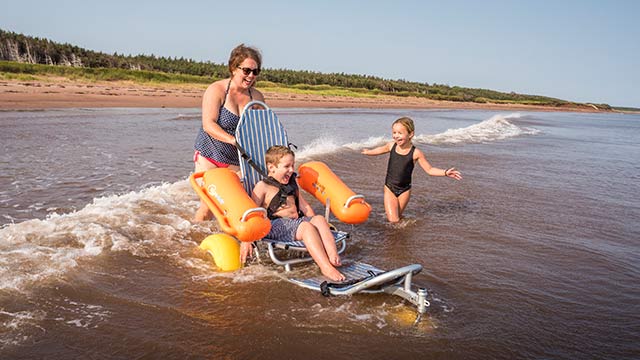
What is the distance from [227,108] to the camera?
537 centimetres

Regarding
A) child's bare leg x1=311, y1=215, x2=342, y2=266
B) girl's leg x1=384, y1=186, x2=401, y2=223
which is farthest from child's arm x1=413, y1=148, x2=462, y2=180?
child's bare leg x1=311, y1=215, x2=342, y2=266

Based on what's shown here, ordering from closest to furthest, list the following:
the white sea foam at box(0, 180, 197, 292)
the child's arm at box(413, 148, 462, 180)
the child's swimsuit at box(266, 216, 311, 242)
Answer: the white sea foam at box(0, 180, 197, 292) < the child's swimsuit at box(266, 216, 311, 242) < the child's arm at box(413, 148, 462, 180)

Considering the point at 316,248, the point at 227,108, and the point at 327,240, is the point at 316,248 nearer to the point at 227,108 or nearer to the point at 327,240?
the point at 327,240

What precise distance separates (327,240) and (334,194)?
2.84ft

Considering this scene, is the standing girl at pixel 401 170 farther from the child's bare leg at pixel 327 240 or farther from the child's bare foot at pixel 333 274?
the child's bare foot at pixel 333 274

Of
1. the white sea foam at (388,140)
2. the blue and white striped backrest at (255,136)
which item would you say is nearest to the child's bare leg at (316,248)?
the blue and white striped backrest at (255,136)

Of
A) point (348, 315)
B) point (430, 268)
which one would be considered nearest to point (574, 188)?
point (430, 268)

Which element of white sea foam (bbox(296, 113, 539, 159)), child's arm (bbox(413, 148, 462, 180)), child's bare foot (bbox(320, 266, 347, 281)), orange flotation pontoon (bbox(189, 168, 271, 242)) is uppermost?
child's arm (bbox(413, 148, 462, 180))

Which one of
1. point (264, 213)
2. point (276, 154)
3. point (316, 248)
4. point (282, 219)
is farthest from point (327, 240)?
point (276, 154)

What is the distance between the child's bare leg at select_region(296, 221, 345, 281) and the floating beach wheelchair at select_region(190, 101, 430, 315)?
0.11 metres

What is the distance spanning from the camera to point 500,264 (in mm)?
5148

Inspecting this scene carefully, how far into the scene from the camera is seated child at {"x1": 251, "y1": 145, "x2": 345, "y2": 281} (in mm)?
4512

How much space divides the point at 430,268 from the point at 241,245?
1945 millimetres

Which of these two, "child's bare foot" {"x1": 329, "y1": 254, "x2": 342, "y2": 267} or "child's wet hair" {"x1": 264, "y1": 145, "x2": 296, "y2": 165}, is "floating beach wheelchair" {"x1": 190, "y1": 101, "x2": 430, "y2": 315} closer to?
"child's bare foot" {"x1": 329, "y1": 254, "x2": 342, "y2": 267}
